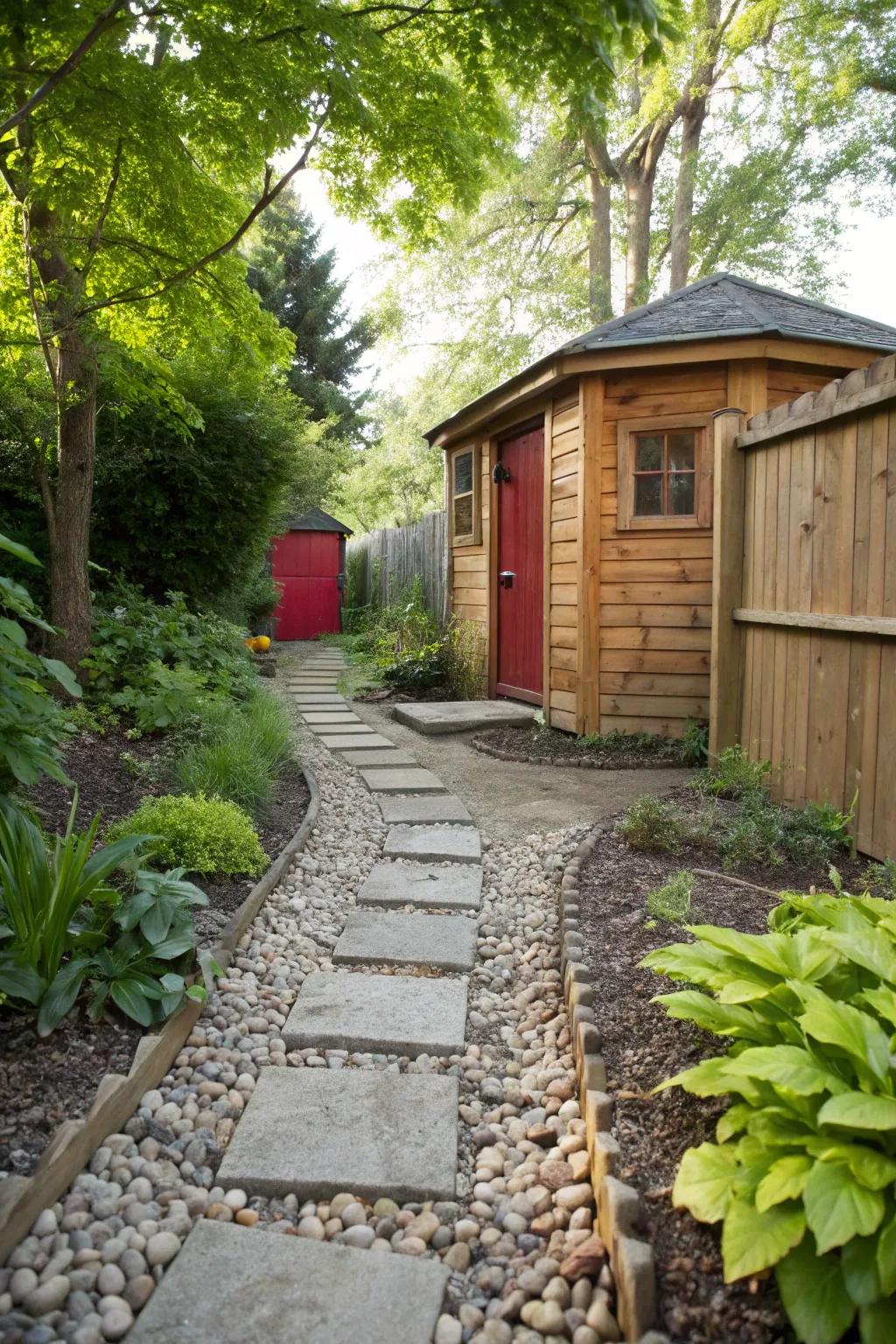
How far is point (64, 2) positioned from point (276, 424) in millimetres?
5546

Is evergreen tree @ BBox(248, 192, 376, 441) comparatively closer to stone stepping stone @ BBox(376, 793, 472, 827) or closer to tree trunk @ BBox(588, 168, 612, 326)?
tree trunk @ BBox(588, 168, 612, 326)

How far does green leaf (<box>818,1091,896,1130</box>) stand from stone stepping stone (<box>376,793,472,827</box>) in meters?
2.92

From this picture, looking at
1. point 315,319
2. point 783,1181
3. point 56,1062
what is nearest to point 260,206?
point 56,1062

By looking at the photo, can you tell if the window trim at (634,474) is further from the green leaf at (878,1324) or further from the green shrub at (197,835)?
the green leaf at (878,1324)

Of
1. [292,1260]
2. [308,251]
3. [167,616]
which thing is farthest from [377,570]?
[292,1260]

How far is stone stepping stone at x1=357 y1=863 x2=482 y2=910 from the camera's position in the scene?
312 cm

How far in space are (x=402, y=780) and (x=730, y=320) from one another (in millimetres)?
3671

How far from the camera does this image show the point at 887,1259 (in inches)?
43.1

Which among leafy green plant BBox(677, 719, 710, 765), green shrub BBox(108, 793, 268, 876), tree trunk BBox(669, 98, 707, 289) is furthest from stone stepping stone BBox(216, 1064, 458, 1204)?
tree trunk BBox(669, 98, 707, 289)

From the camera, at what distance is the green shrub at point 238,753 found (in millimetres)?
3812

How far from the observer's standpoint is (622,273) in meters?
18.5

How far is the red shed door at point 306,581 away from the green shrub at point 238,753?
409 inches

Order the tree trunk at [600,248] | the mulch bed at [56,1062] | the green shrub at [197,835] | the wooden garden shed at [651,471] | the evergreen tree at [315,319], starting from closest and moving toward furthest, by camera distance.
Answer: the mulch bed at [56,1062] < the green shrub at [197,835] < the wooden garden shed at [651,471] < the tree trunk at [600,248] < the evergreen tree at [315,319]

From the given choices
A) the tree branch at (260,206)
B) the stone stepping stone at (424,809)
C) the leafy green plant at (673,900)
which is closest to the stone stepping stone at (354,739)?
the stone stepping stone at (424,809)
